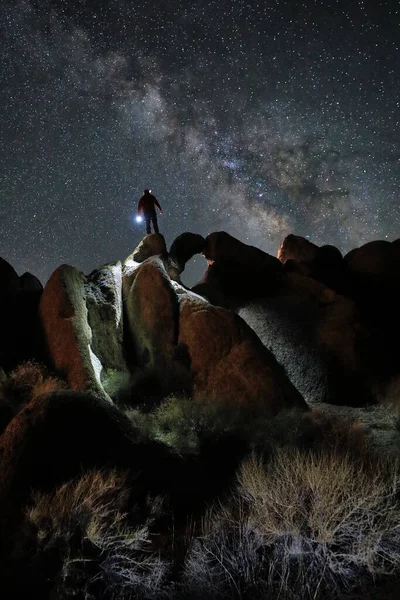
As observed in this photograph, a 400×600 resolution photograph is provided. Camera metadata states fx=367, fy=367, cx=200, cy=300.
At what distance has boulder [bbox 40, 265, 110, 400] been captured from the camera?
11445 mm

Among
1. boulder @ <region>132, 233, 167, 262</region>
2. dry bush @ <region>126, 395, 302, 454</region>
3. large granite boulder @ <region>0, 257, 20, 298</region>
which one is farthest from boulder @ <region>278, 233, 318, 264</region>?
large granite boulder @ <region>0, 257, 20, 298</region>

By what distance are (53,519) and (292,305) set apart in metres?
15.1

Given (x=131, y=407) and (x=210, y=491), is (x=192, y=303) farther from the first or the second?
(x=210, y=491)

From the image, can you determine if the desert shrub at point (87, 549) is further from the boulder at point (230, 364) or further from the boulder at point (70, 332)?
the boulder at point (230, 364)

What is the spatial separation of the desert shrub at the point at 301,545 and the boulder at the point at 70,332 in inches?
272

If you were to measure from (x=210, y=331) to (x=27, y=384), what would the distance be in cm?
613

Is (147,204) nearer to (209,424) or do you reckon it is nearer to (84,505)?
(209,424)


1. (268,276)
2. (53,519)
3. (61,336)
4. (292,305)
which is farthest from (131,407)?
(268,276)

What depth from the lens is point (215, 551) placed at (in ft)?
A: 15.9

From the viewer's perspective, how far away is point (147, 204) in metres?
19.7

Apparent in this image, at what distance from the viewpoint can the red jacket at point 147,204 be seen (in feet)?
64.1

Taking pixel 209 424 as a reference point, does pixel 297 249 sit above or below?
above

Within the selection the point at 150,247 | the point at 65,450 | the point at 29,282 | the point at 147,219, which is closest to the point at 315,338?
the point at 150,247

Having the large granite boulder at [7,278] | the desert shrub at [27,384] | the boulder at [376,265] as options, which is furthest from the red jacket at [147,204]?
the boulder at [376,265]
